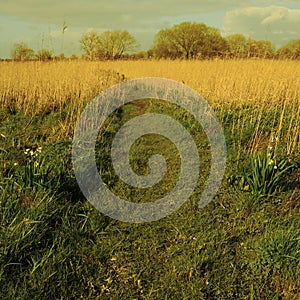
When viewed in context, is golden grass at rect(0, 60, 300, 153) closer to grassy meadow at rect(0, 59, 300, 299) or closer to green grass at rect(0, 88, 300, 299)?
grassy meadow at rect(0, 59, 300, 299)

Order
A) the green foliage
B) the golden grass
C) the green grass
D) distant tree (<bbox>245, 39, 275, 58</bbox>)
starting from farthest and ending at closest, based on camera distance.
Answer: distant tree (<bbox>245, 39, 275, 58</bbox>) < the golden grass < the green foliage < the green grass

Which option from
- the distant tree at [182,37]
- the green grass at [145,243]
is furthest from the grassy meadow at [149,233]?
the distant tree at [182,37]

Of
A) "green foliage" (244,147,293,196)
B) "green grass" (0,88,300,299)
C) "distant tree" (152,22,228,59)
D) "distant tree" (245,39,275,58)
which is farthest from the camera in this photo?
"distant tree" (152,22,228,59)

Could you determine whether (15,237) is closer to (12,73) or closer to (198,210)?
(198,210)

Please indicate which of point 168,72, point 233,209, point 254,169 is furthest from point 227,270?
point 168,72

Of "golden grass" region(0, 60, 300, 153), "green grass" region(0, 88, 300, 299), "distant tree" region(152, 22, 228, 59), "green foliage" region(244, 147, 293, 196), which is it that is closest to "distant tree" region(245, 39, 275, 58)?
"golden grass" region(0, 60, 300, 153)

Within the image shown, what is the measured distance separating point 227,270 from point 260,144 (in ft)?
8.43

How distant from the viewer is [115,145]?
5.04 m

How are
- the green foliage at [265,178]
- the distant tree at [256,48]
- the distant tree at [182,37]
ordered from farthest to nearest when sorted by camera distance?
the distant tree at [182,37], the distant tree at [256,48], the green foliage at [265,178]

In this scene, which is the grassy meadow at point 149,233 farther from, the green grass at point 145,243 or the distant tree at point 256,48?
the distant tree at point 256,48

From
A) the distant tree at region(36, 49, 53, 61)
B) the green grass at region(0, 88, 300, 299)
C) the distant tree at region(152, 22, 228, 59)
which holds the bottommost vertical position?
the green grass at region(0, 88, 300, 299)

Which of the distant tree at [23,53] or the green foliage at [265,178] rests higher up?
→ the distant tree at [23,53]

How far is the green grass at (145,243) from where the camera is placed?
2424 mm

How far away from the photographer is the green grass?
95.4 inches
